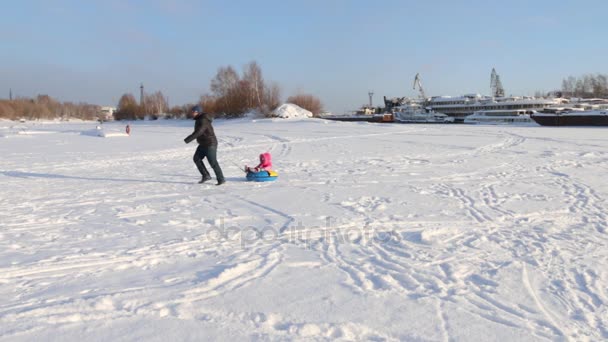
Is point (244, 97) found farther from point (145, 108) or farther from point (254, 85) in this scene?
point (145, 108)

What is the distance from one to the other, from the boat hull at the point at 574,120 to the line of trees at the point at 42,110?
11423 centimetres

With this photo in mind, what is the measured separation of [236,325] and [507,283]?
214 centimetres

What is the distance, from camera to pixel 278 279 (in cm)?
348

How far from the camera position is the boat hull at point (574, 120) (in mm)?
37672

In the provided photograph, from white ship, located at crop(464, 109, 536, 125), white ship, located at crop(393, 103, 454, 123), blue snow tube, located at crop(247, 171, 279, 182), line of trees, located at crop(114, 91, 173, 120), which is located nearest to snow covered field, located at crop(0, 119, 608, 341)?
blue snow tube, located at crop(247, 171, 279, 182)

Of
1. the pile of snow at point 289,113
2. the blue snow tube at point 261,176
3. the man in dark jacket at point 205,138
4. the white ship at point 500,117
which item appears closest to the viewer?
the man in dark jacket at point 205,138

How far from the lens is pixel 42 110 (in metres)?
116

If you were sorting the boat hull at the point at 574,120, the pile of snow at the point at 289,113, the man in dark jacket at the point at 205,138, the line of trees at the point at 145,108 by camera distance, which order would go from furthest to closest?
the line of trees at the point at 145,108
the pile of snow at the point at 289,113
the boat hull at the point at 574,120
the man in dark jacket at the point at 205,138

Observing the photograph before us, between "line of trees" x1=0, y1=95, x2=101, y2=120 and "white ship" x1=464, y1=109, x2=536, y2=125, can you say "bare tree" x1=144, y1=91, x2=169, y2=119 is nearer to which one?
"line of trees" x1=0, y1=95, x2=101, y2=120

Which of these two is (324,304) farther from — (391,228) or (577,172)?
(577,172)

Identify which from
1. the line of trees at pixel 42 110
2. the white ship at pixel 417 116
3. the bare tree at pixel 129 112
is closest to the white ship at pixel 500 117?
the white ship at pixel 417 116

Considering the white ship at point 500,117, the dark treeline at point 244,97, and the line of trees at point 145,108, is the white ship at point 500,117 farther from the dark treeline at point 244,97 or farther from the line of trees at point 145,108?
the line of trees at point 145,108

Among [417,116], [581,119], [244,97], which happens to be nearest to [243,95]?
[244,97]

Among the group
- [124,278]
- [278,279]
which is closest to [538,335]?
[278,279]
